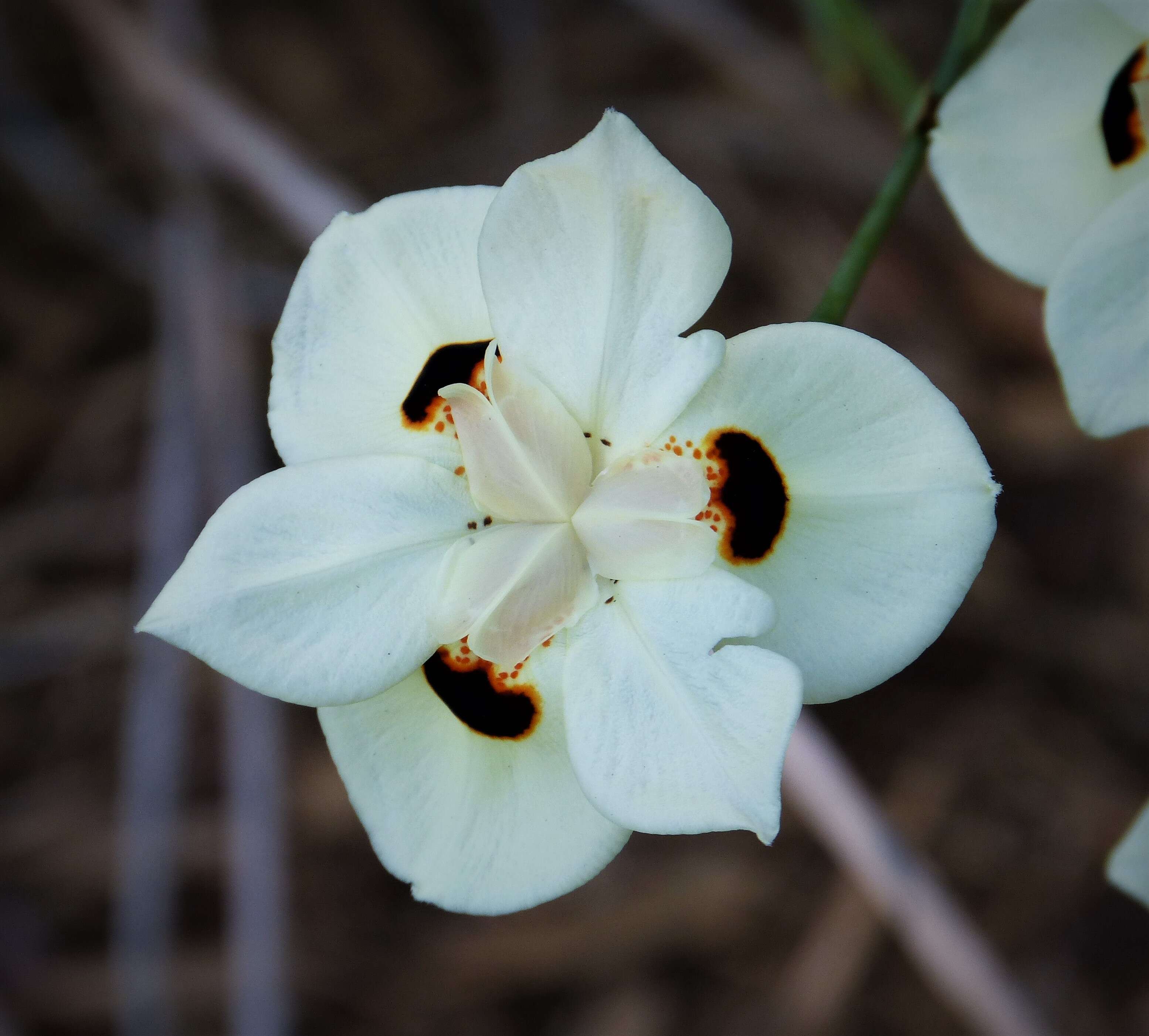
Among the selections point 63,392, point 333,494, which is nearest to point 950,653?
point 333,494

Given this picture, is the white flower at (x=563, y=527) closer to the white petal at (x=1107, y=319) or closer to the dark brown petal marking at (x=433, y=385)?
the dark brown petal marking at (x=433, y=385)

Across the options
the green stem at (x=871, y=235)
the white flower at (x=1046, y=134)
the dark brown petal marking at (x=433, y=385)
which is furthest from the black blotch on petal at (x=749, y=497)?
the white flower at (x=1046, y=134)

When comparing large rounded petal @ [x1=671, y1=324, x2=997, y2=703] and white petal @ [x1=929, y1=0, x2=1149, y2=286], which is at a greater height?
white petal @ [x1=929, y1=0, x2=1149, y2=286]

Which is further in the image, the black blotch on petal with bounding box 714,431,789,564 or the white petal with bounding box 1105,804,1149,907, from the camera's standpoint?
the white petal with bounding box 1105,804,1149,907

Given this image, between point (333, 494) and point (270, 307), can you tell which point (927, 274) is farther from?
point (333, 494)

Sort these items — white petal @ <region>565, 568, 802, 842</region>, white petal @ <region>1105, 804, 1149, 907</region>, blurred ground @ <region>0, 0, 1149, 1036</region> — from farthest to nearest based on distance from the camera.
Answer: blurred ground @ <region>0, 0, 1149, 1036</region> → white petal @ <region>1105, 804, 1149, 907</region> → white petal @ <region>565, 568, 802, 842</region>

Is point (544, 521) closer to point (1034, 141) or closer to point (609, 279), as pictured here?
point (609, 279)

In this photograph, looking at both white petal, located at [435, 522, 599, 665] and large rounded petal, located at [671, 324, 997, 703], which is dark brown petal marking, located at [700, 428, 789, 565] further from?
white petal, located at [435, 522, 599, 665]

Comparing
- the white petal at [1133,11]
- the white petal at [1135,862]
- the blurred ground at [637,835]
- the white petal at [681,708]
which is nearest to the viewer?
the white petal at [681,708]

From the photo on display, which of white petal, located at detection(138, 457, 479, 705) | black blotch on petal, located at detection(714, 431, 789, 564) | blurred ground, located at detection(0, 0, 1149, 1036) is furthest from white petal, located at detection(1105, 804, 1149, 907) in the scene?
blurred ground, located at detection(0, 0, 1149, 1036)
